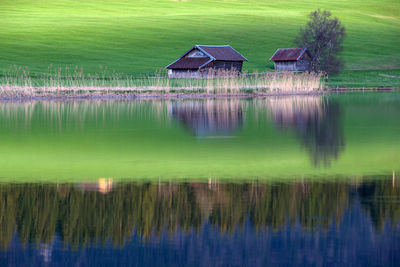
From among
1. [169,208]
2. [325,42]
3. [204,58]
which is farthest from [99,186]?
[204,58]

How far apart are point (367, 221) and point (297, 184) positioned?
3126mm

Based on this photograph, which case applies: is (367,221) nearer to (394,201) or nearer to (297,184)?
(394,201)

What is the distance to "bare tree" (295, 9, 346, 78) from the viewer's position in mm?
79125

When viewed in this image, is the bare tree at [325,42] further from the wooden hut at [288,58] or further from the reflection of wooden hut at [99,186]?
the reflection of wooden hut at [99,186]

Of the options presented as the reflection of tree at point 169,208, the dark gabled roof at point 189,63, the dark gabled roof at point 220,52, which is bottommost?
the reflection of tree at point 169,208

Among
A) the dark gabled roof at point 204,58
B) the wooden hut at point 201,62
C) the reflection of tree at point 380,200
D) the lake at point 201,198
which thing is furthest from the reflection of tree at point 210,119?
the wooden hut at point 201,62

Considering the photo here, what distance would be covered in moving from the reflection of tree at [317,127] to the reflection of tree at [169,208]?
4.24 metres

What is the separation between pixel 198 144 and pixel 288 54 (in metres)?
74.2

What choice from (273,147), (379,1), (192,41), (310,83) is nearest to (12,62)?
(192,41)

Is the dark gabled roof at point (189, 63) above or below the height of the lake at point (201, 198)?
above

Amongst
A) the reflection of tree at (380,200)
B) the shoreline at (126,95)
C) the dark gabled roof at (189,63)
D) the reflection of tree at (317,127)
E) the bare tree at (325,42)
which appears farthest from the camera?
the dark gabled roof at (189,63)

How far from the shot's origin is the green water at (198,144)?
16.4 meters

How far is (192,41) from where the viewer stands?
4193 inches

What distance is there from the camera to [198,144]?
2238 cm
